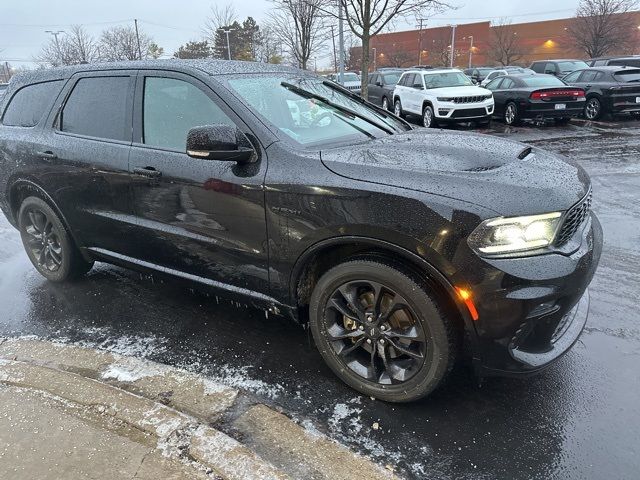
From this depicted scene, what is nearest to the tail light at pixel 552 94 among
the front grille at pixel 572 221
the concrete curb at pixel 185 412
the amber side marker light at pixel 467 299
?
the front grille at pixel 572 221

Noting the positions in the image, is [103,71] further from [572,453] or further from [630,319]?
[630,319]

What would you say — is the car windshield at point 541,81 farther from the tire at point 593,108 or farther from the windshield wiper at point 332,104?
the windshield wiper at point 332,104

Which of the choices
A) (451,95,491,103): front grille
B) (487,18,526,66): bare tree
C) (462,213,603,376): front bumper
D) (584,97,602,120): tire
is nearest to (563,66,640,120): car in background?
(584,97,602,120): tire

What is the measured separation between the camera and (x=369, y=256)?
2.56m

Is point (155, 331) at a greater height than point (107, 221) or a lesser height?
lesser

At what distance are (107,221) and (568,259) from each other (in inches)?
121

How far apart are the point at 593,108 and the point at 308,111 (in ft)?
48.1

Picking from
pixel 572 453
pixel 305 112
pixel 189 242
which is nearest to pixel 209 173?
pixel 189 242

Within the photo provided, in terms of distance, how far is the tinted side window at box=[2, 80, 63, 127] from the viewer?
13.7 feet

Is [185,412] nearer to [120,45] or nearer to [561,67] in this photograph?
[561,67]

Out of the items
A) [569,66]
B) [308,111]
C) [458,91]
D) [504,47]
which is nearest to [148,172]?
[308,111]

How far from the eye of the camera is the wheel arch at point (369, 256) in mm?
2340

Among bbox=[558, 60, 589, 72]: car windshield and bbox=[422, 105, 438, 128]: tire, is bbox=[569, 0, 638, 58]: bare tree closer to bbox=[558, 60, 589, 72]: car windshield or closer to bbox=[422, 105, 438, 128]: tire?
bbox=[558, 60, 589, 72]: car windshield

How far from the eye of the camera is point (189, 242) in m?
3.23
